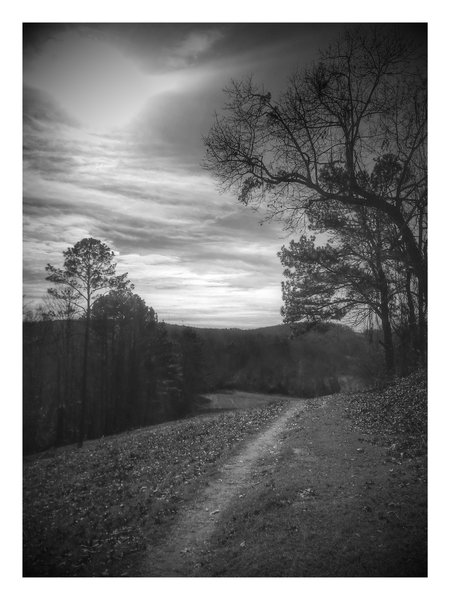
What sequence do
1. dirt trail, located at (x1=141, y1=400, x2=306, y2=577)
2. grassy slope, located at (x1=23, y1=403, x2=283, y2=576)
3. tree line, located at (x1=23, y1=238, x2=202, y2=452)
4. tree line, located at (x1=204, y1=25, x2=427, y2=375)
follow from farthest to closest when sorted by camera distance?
tree line, located at (x1=23, y1=238, x2=202, y2=452) < tree line, located at (x1=204, y1=25, x2=427, y2=375) < grassy slope, located at (x1=23, y1=403, x2=283, y2=576) < dirt trail, located at (x1=141, y1=400, x2=306, y2=577)

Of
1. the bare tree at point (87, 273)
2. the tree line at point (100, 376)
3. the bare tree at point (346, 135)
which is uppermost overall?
the bare tree at point (346, 135)


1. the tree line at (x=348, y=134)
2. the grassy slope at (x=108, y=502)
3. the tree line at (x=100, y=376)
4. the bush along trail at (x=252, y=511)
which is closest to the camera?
the bush along trail at (x=252, y=511)

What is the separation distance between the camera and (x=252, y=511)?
584 centimetres

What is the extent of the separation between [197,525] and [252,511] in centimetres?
95

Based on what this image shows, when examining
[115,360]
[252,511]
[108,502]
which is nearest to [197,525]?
[252,511]

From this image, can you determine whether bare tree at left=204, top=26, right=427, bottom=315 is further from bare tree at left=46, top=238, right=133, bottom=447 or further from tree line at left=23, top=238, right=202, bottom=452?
tree line at left=23, top=238, right=202, bottom=452

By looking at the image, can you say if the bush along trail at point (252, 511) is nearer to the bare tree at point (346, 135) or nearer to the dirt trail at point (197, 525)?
the dirt trail at point (197, 525)

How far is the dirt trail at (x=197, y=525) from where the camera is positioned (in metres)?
5.15

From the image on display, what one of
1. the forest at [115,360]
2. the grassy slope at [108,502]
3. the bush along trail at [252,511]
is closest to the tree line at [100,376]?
the forest at [115,360]

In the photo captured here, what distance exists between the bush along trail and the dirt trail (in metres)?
0.02

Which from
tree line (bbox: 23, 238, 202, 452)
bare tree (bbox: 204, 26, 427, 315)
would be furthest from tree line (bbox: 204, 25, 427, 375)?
tree line (bbox: 23, 238, 202, 452)

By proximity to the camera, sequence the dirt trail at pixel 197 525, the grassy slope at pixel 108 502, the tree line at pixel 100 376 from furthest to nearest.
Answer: the tree line at pixel 100 376 → the grassy slope at pixel 108 502 → the dirt trail at pixel 197 525

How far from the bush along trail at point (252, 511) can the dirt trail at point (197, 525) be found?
19 mm

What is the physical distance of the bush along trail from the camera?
496cm
